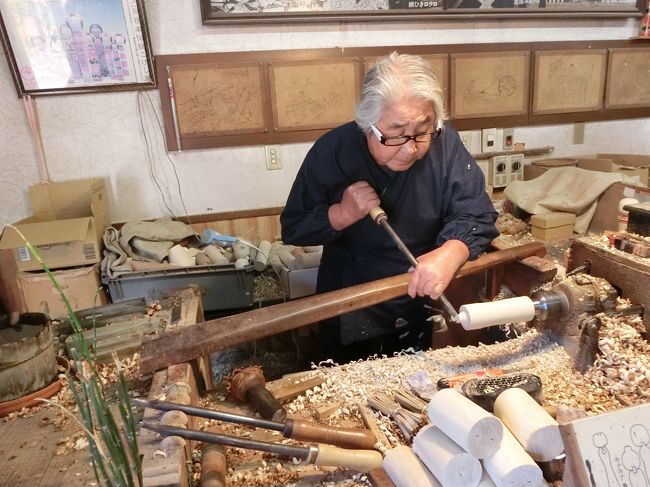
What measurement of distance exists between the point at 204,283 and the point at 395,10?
2.07 meters

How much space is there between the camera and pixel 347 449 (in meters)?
1.03

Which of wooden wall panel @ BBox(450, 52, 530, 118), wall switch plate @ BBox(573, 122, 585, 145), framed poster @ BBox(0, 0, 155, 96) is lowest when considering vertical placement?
wall switch plate @ BBox(573, 122, 585, 145)

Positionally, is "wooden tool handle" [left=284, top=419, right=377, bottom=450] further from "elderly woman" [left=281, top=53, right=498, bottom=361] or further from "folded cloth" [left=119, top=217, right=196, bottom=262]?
"folded cloth" [left=119, top=217, right=196, bottom=262]

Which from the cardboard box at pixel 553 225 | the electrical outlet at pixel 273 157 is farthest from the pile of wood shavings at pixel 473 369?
the electrical outlet at pixel 273 157

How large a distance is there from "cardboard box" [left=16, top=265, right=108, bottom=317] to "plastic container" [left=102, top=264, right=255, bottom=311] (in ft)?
0.30

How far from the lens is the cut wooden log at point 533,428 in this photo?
3.06 feet

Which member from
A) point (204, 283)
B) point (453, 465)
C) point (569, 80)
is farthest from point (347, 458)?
point (569, 80)

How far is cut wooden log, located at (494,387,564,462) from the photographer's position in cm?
93

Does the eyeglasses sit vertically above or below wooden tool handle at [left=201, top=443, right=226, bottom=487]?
above

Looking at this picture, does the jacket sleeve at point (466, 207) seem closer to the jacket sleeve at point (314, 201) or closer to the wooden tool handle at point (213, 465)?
the jacket sleeve at point (314, 201)

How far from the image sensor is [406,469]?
0.96 m

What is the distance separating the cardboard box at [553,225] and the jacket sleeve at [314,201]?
143 centimetres

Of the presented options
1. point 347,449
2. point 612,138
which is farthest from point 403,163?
point 612,138

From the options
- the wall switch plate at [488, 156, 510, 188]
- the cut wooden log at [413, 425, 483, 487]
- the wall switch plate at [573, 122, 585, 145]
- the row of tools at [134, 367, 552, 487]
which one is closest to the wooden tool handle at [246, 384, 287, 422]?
the row of tools at [134, 367, 552, 487]
